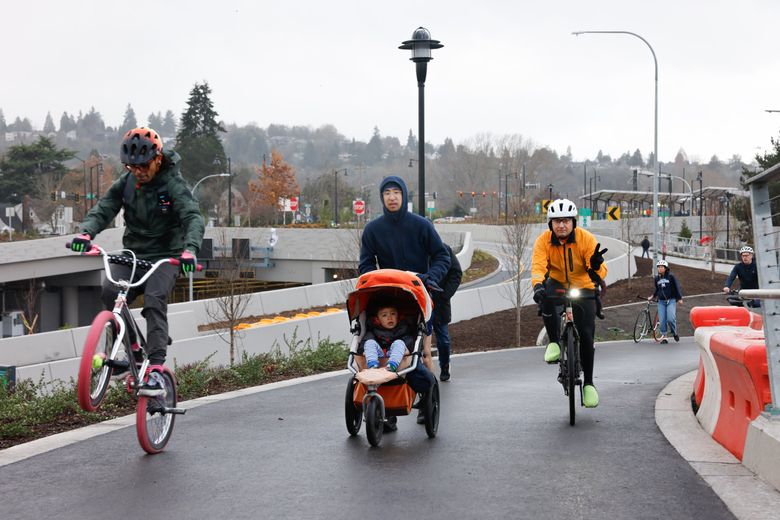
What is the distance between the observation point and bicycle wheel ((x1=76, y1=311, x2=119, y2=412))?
6.51m

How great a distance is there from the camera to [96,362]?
22.1 feet

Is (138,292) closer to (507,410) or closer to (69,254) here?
(507,410)

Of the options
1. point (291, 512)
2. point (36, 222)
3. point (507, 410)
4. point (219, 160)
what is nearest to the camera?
point (291, 512)

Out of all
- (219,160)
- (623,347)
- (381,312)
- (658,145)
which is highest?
(219,160)

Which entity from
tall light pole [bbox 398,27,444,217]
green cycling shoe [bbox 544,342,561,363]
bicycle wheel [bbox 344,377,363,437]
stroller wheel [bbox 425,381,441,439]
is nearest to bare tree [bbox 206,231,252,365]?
tall light pole [bbox 398,27,444,217]

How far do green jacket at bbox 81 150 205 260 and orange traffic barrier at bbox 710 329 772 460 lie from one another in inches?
152

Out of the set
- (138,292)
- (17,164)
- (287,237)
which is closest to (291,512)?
(138,292)

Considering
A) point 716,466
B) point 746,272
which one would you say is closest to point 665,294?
point 746,272

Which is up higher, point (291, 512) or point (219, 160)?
point (219, 160)

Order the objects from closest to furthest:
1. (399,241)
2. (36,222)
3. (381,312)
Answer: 1. (381,312)
2. (399,241)
3. (36,222)

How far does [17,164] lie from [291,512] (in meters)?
115

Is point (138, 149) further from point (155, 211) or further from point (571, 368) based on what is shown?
point (571, 368)

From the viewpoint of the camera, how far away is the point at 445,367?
526 inches

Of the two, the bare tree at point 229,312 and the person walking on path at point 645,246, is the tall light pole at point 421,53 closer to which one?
the bare tree at point 229,312
